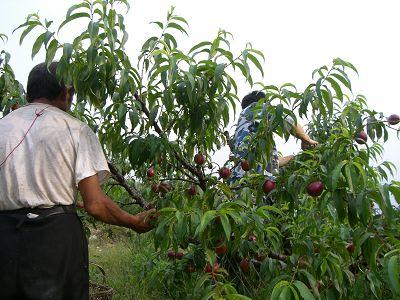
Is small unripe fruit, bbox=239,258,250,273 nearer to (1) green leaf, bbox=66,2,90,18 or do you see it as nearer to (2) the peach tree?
(2) the peach tree

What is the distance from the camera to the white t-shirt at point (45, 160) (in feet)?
5.95

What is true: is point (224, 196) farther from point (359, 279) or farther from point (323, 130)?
point (323, 130)

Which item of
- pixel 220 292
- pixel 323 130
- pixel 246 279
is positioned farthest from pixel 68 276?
pixel 323 130

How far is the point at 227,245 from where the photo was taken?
1.88 m

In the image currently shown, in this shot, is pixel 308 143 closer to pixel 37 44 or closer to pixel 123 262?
pixel 37 44

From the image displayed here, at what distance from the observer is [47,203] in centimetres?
182

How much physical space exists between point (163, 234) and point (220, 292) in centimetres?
29

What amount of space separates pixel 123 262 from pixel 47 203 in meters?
3.04

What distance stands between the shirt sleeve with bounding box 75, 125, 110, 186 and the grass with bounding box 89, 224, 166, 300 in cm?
108

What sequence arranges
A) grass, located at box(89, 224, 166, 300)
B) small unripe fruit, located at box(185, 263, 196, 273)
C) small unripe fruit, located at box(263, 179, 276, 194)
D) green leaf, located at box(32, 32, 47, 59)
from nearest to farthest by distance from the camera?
green leaf, located at box(32, 32, 47, 59), small unripe fruit, located at box(263, 179, 276, 194), small unripe fruit, located at box(185, 263, 196, 273), grass, located at box(89, 224, 166, 300)

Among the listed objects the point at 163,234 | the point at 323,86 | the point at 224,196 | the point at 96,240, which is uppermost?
the point at 323,86

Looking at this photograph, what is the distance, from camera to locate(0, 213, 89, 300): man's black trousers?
1.78 m

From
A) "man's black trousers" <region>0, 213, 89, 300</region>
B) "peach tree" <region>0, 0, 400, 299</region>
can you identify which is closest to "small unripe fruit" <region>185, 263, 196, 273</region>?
"peach tree" <region>0, 0, 400, 299</region>

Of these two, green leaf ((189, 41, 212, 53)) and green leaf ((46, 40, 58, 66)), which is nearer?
green leaf ((46, 40, 58, 66))
